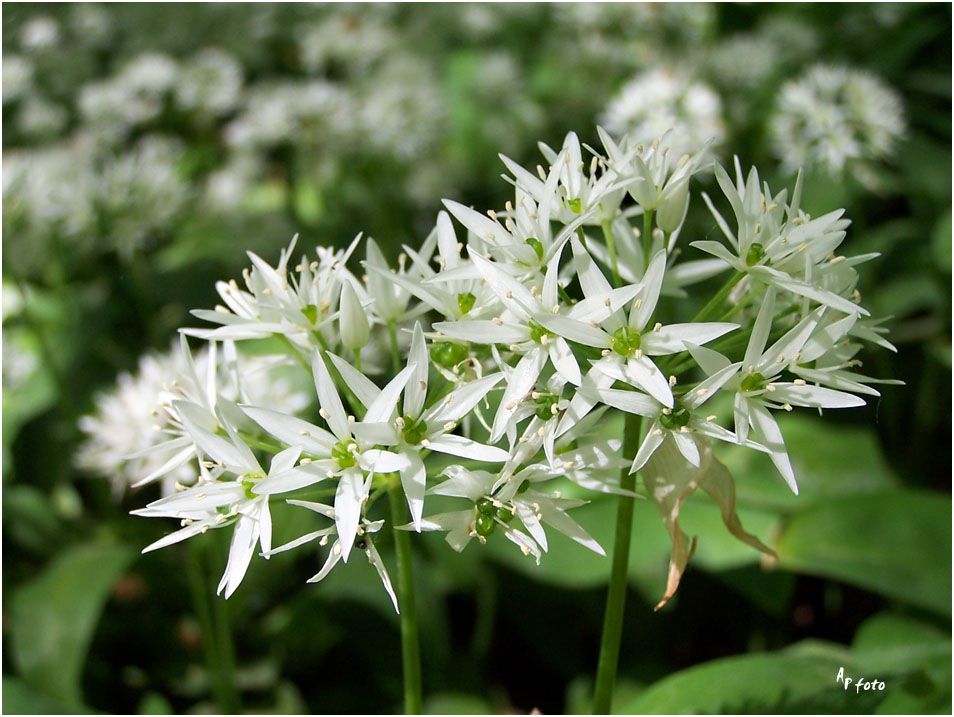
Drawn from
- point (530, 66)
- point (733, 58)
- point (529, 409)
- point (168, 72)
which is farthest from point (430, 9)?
point (529, 409)

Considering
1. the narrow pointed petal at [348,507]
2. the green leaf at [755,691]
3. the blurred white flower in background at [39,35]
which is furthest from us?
the blurred white flower in background at [39,35]

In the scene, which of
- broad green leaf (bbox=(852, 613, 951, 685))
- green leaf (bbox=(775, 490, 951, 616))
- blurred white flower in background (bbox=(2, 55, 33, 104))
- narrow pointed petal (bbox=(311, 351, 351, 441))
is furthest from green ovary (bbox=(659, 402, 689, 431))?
blurred white flower in background (bbox=(2, 55, 33, 104))

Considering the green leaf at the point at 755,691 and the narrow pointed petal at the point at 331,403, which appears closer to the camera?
the narrow pointed petal at the point at 331,403

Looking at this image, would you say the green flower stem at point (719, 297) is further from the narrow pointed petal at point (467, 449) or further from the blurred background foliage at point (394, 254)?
the blurred background foliage at point (394, 254)

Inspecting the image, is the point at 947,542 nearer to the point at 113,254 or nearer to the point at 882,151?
the point at 882,151

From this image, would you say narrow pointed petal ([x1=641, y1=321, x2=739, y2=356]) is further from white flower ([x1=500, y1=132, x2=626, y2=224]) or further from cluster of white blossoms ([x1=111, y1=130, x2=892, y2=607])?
white flower ([x1=500, y1=132, x2=626, y2=224])

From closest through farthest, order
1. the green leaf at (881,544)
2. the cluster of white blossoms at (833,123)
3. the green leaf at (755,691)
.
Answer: the green leaf at (755,691)
the green leaf at (881,544)
the cluster of white blossoms at (833,123)

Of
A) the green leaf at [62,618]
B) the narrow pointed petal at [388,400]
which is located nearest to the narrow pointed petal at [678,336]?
the narrow pointed petal at [388,400]
